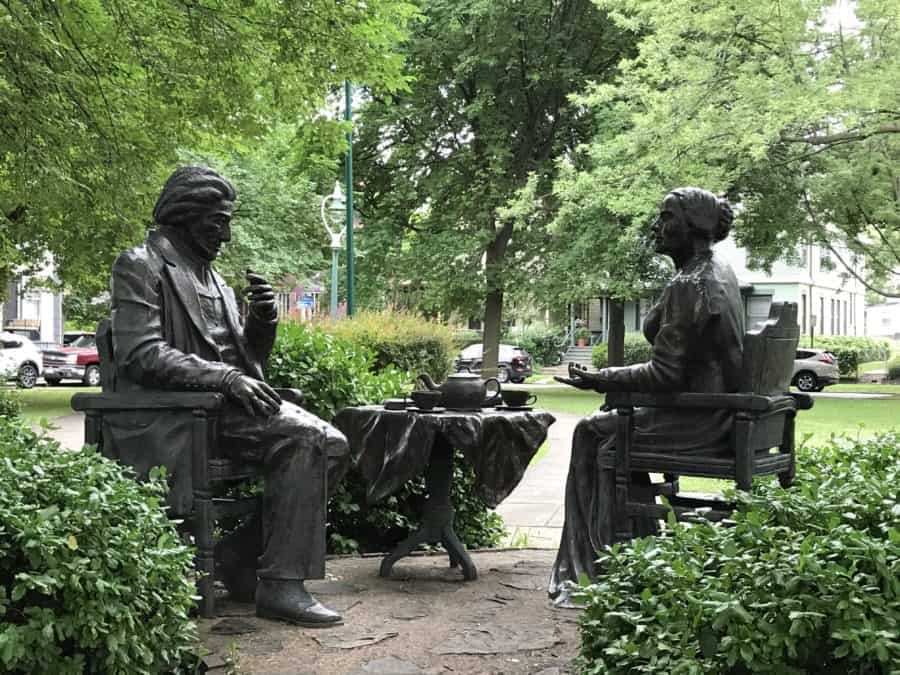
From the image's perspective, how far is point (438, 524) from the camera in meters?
6.02

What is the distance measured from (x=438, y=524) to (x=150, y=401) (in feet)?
6.54

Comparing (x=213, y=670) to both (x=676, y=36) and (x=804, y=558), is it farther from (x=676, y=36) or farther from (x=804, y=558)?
(x=676, y=36)

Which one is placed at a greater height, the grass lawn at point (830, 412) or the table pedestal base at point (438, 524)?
the table pedestal base at point (438, 524)

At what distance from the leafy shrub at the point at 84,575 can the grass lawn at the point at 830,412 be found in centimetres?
819

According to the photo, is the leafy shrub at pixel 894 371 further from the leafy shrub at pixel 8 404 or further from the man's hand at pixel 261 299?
the man's hand at pixel 261 299

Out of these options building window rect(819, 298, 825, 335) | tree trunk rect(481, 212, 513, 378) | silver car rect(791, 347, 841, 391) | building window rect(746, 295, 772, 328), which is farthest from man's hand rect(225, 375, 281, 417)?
building window rect(819, 298, 825, 335)

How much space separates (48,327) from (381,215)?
80.9 feet

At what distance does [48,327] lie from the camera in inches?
1871

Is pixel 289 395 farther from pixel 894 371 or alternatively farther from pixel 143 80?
pixel 894 371

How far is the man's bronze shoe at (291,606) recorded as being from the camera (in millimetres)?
4801

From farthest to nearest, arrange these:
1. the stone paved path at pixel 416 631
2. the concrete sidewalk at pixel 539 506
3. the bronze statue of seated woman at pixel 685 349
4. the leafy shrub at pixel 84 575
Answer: the concrete sidewalk at pixel 539 506 → the bronze statue of seated woman at pixel 685 349 → the stone paved path at pixel 416 631 → the leafy shrub at pixel 84 575

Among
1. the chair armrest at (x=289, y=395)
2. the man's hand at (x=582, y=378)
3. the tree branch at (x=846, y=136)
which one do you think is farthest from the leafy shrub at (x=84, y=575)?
the tree branch at (x=846, y=136)

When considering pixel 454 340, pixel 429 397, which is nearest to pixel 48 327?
pixel 454 340

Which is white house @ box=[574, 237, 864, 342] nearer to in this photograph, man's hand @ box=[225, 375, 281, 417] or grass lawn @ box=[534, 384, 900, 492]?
grass lawn @ box=[534, 384, 900, 492]
